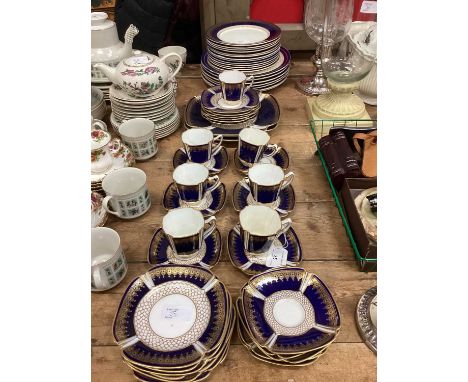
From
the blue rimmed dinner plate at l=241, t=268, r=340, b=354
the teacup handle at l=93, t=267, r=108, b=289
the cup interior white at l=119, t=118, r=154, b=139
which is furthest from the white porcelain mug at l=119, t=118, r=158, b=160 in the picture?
the blue rimmed dinner plate at l=241, t=268, r=340, b=354

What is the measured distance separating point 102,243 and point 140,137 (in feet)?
1.13

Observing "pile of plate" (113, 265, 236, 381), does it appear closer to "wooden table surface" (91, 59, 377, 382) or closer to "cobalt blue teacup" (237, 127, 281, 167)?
"wooden table surface" (91, 59, 377, 382)

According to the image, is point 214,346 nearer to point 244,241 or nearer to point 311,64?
point 244,241

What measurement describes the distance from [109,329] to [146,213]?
0.97 feet

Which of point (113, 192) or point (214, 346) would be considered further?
point (113, 192)

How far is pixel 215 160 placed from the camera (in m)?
1.05

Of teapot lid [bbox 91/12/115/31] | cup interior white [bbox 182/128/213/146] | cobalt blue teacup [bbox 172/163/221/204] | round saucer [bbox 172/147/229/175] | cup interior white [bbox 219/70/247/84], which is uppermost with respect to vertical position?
teapot lid [bbox 91/12/115/31]

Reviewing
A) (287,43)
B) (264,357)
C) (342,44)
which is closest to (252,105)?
(342,44)

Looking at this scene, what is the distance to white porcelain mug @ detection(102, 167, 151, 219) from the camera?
0.87 m

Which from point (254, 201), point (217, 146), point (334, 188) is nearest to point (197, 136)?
point (217, 146)

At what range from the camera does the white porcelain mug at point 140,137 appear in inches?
41.4

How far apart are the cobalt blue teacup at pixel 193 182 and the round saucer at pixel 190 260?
0.10 m

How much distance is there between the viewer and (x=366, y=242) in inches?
30.2

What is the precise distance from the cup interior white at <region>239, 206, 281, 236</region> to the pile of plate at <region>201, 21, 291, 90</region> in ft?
2.14
